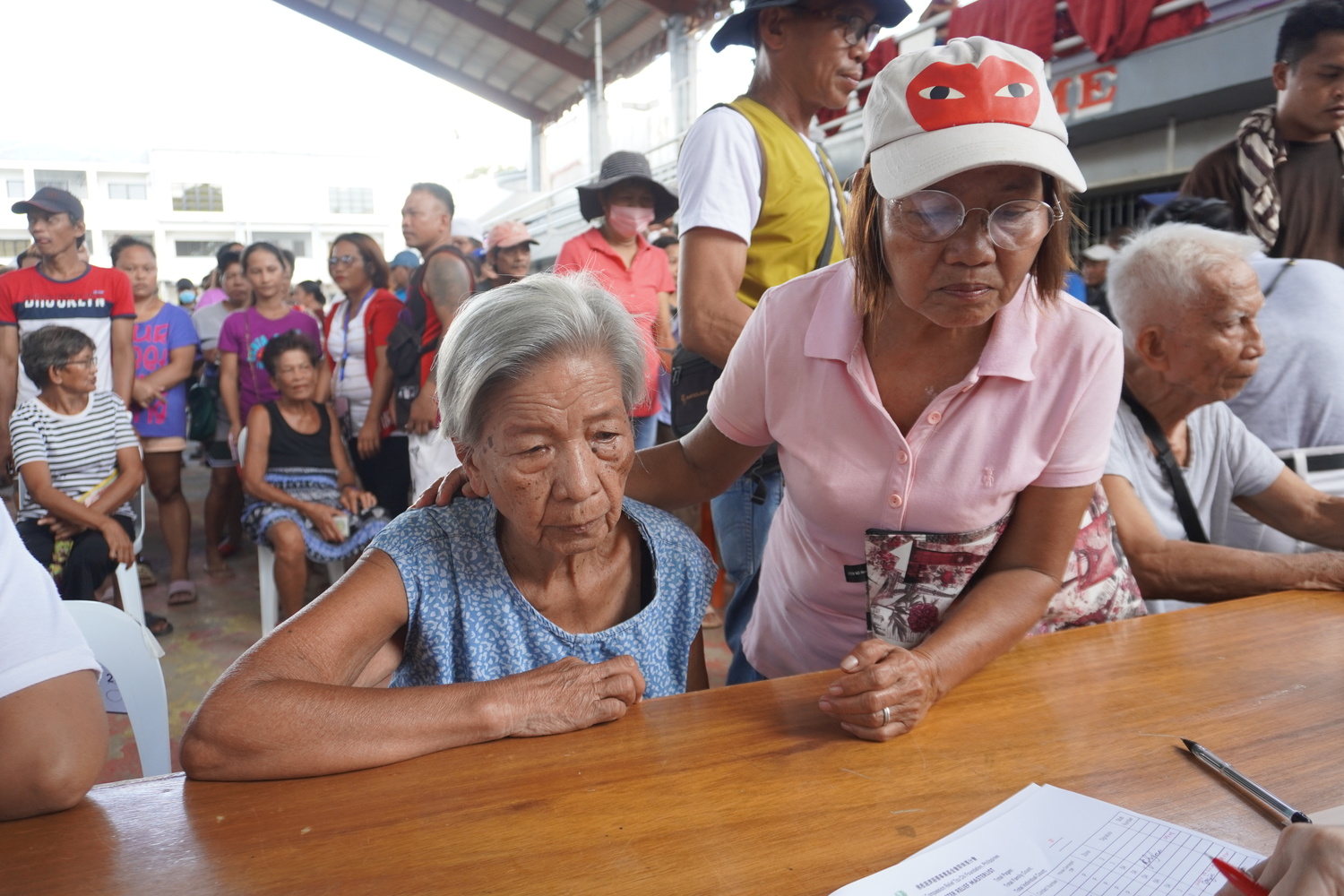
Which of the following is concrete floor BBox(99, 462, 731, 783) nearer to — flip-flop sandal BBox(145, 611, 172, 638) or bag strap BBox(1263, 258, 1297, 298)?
flip-flop sandal BBox(145, 611, 172, 638)

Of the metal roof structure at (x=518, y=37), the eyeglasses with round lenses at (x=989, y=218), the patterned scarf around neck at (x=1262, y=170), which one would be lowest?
the eyeglasses with round lenses at (x=989, y=218)

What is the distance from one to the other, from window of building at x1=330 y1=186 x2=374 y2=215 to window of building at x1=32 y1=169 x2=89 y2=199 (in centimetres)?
687

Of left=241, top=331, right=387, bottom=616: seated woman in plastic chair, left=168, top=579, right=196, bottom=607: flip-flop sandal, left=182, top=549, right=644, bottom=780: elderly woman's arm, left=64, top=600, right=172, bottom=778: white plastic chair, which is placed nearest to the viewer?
left=182, top=549, right=644, bottom=780: elderly woman's arm

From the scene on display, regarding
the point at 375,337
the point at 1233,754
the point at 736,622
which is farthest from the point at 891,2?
the point at 375,337

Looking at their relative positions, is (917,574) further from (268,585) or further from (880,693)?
(268,585)

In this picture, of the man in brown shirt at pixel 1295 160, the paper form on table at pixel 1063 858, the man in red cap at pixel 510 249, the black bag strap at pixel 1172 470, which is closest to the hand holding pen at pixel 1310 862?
the paper form on table at pixel 1063 858

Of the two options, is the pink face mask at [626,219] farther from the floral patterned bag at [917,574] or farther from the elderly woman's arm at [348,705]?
the elderly woman's arm at [348,705]

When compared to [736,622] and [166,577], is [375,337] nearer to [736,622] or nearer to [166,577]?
[166,577]

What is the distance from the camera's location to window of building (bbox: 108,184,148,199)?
87.5ft

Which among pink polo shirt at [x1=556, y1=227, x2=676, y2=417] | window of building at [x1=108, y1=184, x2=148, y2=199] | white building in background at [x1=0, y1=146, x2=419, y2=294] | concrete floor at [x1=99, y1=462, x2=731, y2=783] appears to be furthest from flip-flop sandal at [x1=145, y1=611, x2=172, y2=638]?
window of building at [x1=108, y1=184, x2=148, y2=199]

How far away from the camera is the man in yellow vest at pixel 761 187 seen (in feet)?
6.70

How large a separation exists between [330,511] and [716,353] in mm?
2854

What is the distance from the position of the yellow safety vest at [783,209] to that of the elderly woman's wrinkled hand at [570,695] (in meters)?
1.15

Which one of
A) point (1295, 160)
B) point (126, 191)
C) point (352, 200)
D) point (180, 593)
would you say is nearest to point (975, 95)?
point (1295, 160)
